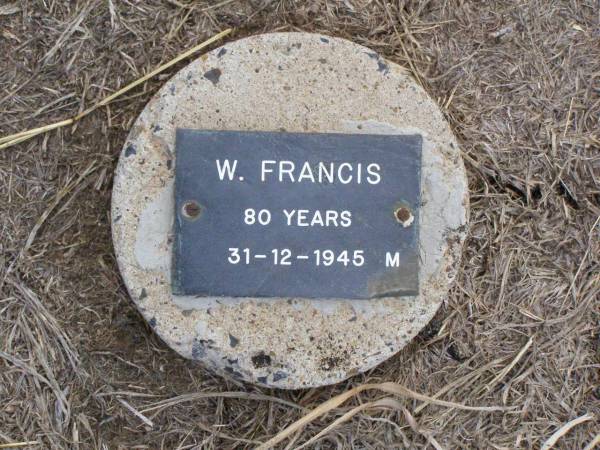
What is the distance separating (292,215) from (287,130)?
258 mm

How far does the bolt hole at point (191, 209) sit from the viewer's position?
5.90 ft

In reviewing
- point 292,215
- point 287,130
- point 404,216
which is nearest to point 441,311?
point 404,216

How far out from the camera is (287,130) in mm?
1857

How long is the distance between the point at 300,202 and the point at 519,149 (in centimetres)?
76

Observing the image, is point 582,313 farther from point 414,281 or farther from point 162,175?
point 162,175

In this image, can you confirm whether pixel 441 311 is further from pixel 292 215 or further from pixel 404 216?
pixel 292 215

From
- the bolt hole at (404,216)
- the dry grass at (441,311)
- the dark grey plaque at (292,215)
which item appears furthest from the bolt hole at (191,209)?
the bolt hole at (404,216)

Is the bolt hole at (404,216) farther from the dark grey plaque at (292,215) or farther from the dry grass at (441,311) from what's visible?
the dry grass at (441,311)

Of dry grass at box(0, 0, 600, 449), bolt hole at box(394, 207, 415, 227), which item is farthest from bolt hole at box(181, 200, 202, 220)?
bolt hole at box(394, 207, 415, 227)

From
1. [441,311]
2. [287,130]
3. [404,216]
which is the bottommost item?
[441,311]

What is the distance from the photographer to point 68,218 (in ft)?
6.41

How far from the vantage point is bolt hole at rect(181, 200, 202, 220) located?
70.7 inches

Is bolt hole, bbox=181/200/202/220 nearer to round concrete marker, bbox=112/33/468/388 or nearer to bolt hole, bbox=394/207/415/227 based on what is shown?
round concrete marker, bbox=112/33/468/388

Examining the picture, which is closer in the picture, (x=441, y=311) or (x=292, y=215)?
(x=292, y=215)
